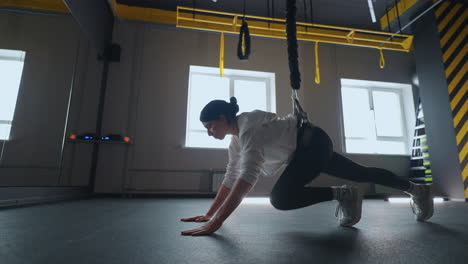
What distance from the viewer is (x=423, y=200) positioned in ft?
5.20

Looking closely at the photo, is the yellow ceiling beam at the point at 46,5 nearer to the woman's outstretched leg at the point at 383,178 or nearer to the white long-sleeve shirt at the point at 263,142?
the white long-sleeve shirt at the point at 263,142

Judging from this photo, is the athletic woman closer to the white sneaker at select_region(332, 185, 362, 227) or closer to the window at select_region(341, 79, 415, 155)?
the white sneaker at select_region(332, 185, 362, 227)

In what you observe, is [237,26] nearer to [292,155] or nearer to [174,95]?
[174,95]

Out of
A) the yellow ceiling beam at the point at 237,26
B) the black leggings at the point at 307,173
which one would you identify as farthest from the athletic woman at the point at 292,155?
the yellow ceiling beam at the point at 237,26

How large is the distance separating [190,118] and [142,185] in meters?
1.43

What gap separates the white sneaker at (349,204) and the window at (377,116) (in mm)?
3796

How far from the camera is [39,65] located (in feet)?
11.4

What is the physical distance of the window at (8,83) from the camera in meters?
2.54

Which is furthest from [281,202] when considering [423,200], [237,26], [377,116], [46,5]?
[377,116]

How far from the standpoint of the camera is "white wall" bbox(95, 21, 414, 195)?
4152mm

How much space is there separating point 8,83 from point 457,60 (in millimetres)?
6133

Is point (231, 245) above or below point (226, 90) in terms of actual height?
below

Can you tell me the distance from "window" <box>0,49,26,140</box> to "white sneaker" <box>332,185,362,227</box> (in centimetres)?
324

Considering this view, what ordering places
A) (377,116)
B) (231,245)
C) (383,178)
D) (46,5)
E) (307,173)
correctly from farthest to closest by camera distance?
(377,116), (46,5), (383,178), (307,173), (231,245)
